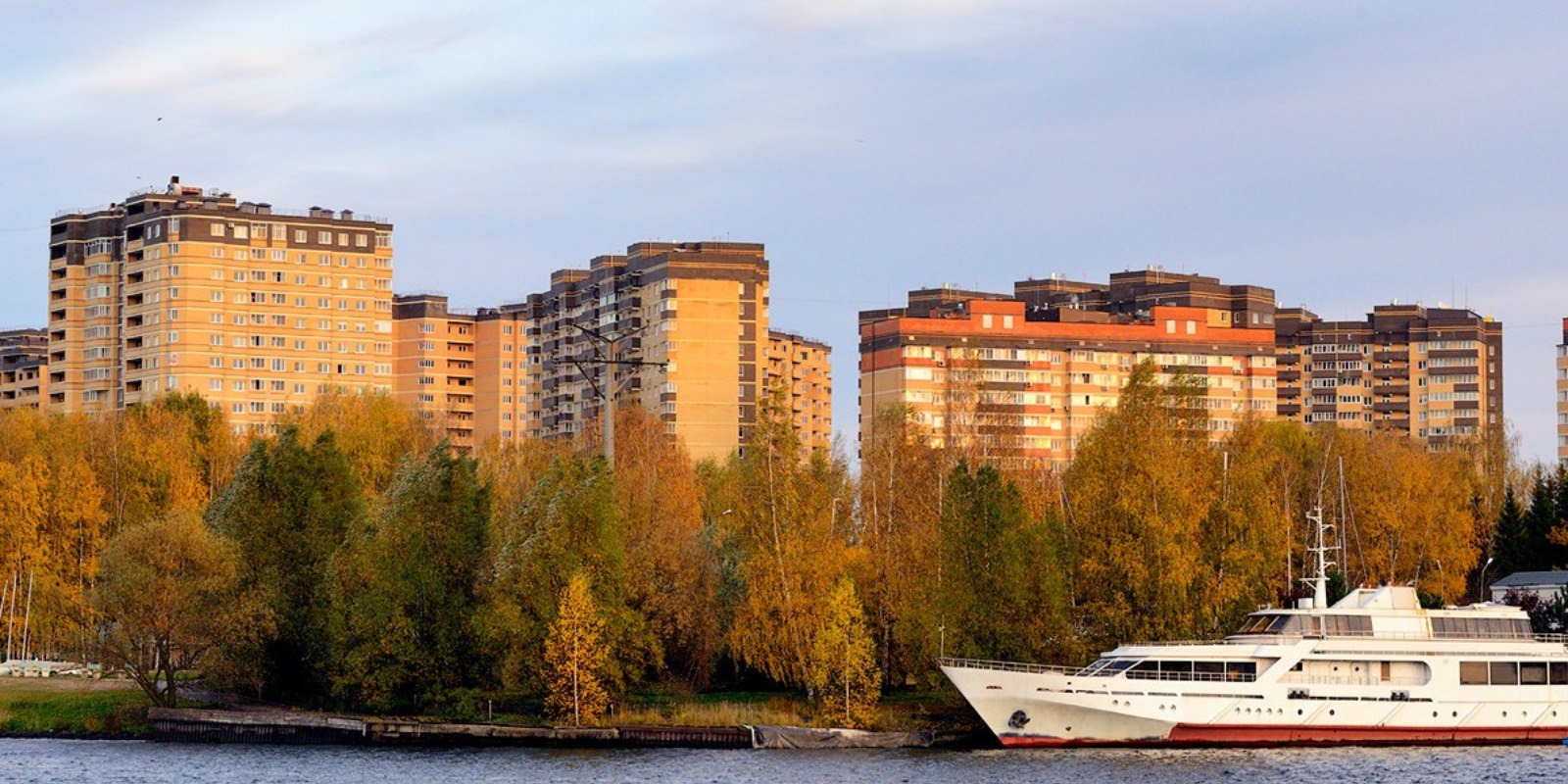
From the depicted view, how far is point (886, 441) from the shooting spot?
341 feet

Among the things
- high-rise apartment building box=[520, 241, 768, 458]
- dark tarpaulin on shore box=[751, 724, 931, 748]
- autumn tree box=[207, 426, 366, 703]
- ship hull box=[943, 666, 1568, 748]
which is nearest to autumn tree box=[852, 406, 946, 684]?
ship hull box=[943, 666, 1568, 748]

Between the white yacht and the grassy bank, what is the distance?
113 feet

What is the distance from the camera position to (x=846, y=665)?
82.7 metres

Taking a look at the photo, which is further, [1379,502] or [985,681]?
[1379,502]

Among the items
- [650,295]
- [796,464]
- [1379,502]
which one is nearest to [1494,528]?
[1379,502]

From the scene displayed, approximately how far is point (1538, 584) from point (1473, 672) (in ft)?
105

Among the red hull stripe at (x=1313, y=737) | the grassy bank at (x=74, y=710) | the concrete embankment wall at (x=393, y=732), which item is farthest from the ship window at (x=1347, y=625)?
the grassy bank at (x=74, y=710)

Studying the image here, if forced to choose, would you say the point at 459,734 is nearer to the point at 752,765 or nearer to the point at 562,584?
the point at 562,584

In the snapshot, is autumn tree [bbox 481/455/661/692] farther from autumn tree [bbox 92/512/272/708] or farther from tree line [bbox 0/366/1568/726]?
autumn tree [bbox 92/512/272/708]

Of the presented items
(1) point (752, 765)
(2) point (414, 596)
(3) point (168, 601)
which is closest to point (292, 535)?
(3) point (168, 601)

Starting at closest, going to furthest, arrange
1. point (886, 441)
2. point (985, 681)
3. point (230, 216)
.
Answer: point (985, 681) < point (886, 441) < point (230, 216)

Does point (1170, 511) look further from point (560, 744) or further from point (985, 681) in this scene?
point (560, 744)

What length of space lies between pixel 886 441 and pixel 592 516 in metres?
23.2

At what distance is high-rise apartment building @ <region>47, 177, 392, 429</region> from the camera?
19062 centimetres
